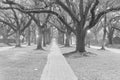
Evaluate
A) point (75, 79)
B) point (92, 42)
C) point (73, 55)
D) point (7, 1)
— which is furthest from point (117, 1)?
point (92, 42)

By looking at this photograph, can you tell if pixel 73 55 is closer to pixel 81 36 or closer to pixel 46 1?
pixel 81 36

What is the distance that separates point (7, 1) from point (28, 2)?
269 inches

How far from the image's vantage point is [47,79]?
A: 6.75 meters

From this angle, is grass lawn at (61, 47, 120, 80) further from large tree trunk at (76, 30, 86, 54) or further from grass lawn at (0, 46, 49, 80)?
large tree trunk at (76, 30, 86, 54)

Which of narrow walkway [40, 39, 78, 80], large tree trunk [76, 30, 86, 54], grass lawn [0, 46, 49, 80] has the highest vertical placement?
large tree trunk [76, 30, 86, 54]

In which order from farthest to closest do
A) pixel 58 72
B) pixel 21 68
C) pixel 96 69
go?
pixel 21 68, pixel 96 69, pixel 58 72

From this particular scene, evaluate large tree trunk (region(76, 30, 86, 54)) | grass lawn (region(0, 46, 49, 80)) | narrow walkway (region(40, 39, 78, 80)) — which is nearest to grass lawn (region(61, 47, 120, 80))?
narrow walkway (region(40, 39, 78, 80))

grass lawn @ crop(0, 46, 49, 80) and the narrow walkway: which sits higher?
grass lawn @ crop(0, 46, 49, 80)

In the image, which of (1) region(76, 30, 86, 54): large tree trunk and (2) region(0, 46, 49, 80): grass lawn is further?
(1) region(76, 30, 86, 54): large tree trunk

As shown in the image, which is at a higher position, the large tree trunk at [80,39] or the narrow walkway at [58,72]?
the large tree trunk at [80,39]

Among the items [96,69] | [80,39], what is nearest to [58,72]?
[96,69]

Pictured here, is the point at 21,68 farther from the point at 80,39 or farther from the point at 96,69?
the point at 80,39

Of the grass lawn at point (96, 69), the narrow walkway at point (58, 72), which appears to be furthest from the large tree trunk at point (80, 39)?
the narrow walkway at point (58, 72)

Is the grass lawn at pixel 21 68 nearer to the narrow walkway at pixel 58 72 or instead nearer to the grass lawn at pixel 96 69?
the narrow walkway at pixel 58 72
